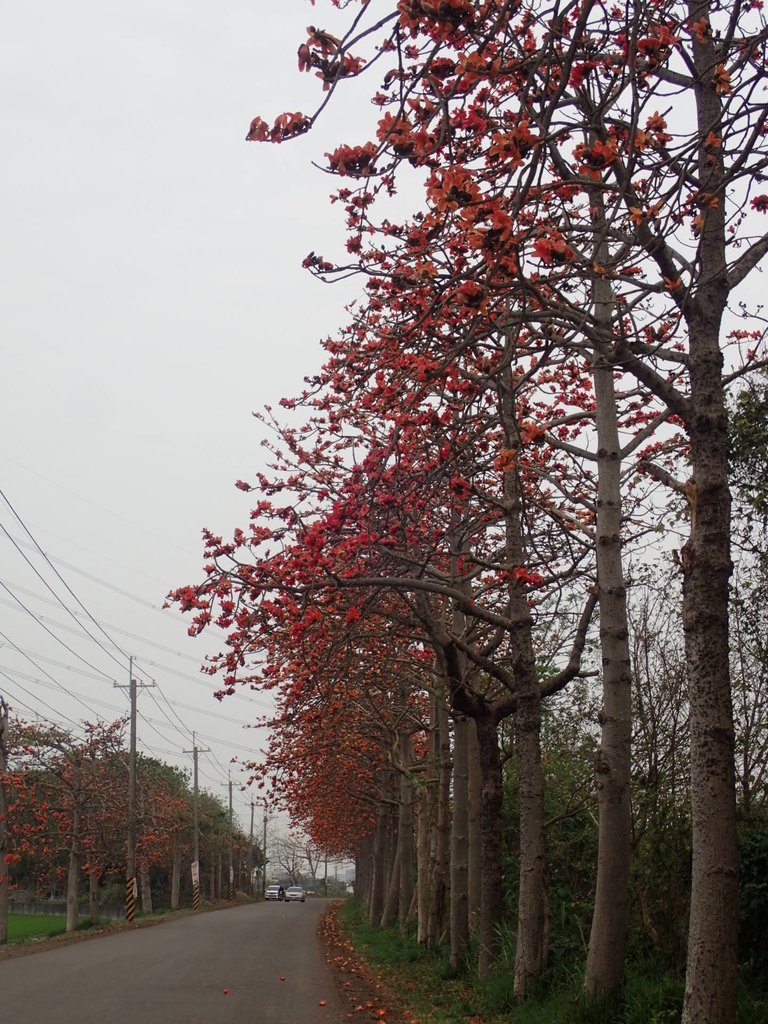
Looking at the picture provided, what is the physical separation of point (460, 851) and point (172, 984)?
13.2 feet

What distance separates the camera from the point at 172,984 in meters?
12.9

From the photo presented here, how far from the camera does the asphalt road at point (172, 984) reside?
32.6 ft

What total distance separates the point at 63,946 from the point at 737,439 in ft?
61.6

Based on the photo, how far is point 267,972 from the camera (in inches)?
584

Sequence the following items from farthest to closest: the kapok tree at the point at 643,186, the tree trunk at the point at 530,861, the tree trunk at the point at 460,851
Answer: the tree trunk at the point at 460,851 < the tree trunk at the point at 530,861 < the kapok tree at the point at 643,186

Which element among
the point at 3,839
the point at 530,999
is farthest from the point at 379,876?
the point at 530,999

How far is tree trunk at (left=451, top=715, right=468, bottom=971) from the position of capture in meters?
12.4

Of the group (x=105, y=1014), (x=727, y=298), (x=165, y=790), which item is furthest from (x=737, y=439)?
(x=165, y=790)

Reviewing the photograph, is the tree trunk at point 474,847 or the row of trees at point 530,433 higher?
the row of trees at point 530,433

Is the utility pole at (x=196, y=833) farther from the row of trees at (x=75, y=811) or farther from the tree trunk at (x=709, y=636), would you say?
the tree trunk at (x=709, y=636)

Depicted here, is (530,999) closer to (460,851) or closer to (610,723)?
(610,723)

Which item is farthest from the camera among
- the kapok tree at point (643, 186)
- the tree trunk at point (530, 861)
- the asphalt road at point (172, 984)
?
the asphalt road at point (172, 984)

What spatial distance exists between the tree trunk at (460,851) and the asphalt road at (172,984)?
1634mm

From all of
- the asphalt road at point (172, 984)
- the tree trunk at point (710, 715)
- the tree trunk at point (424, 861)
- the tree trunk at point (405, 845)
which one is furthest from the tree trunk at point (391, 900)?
the tree trunk at point (710, 715)
